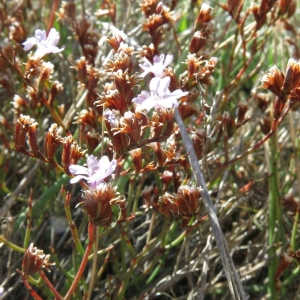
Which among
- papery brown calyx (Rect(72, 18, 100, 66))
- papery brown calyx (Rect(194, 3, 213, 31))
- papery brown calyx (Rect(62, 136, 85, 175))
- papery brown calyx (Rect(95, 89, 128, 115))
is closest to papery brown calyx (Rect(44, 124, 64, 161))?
papery brown calyx (Rect(62, 136, 85, 175))

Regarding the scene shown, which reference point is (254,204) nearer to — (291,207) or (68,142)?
(291,207)

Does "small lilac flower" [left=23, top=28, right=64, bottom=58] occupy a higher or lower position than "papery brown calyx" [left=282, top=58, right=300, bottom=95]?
higher

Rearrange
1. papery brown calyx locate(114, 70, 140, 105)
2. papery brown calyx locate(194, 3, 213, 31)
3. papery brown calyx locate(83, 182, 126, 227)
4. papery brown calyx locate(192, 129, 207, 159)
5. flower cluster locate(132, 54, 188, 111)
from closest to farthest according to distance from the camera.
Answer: papery brown calyx locate(83, 182, 126, 227) < flower cluster locate(132, 54, 188, 111) < papery brown calyx locate(114, 70, 140, 105) < papery brown calyx locate(192, 129, 207, 159) < papery brown calyx locate(194, 3, 213, 31)

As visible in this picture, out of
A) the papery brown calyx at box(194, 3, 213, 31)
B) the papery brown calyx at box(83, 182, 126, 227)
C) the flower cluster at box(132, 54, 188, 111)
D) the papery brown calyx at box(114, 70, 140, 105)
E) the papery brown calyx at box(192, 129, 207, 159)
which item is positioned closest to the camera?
the papery brown calyx at box(83, 182, 126, 227)

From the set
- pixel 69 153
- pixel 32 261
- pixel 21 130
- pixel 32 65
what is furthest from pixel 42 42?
pixel 32 261

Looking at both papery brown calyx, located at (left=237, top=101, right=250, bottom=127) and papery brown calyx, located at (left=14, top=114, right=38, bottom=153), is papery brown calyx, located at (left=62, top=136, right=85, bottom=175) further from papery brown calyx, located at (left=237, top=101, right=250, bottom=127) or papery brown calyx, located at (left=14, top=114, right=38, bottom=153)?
papery brown calyx, located at (left=237, top=101, right=250, bottom=127)

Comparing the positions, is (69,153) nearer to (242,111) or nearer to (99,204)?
(99,204)
